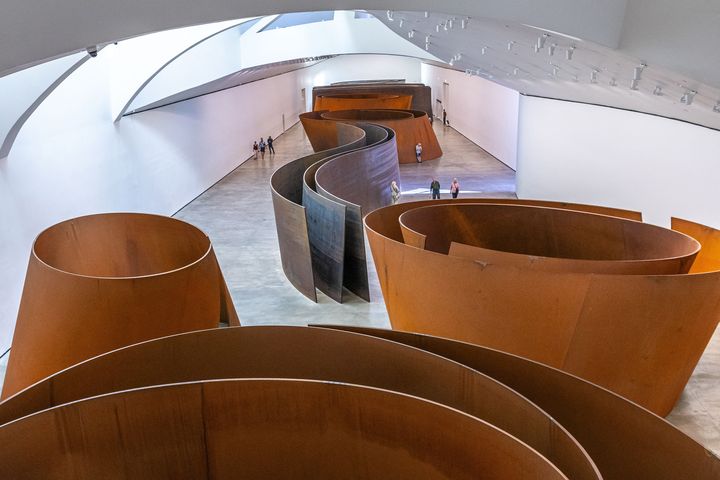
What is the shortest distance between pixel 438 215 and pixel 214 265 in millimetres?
4774

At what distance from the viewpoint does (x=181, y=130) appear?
2383 cm

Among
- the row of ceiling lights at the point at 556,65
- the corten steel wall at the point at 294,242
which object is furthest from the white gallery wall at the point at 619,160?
the corten steel wall at the point at 294,242

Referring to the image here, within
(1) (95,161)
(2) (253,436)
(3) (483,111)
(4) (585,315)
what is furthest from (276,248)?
(3) (483,111)

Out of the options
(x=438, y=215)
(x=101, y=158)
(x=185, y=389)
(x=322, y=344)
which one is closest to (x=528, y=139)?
(x=438, y=215)

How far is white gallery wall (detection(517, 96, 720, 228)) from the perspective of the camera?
14.4m

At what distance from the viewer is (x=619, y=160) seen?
57.7ft

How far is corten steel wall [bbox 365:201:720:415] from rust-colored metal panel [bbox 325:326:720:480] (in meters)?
2.77

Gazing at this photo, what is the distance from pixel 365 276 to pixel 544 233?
4031 mm

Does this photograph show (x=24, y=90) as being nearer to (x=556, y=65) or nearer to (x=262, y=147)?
(x=556, y=65)

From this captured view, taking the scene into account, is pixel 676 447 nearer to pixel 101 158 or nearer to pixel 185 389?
pixel 185 389

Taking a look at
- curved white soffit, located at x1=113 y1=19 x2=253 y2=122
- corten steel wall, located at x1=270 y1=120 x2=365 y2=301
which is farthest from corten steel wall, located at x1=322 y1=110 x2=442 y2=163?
corten steel wall, located at x1=270 y1=120 x2=365 y2=301

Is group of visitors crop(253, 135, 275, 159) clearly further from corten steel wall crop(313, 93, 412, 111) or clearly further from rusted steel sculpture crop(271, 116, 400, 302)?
rusted steel sculpture crop(271, 116, 400, 302)

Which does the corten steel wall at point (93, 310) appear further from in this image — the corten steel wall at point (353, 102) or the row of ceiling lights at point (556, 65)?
the corten steel wall at point (353, 102)

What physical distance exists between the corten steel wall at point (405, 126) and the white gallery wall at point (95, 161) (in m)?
5.53
